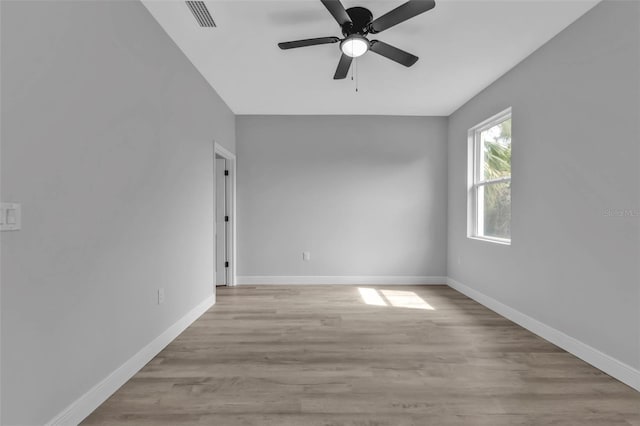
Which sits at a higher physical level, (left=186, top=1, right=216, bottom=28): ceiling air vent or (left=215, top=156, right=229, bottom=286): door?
(left=186, top=1, right=216, bottom=28): ceiling air vent

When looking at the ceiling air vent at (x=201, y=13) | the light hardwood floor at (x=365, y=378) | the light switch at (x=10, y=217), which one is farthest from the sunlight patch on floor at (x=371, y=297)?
the light switch at (x=10, y=217)

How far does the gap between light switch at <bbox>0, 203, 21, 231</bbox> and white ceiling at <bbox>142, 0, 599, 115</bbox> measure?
5.64 ft

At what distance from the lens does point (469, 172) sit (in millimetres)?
4383

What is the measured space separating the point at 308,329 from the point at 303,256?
1987 millimetres

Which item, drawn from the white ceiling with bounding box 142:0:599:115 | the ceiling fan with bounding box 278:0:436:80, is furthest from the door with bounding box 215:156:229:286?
the ceiling fan with bounding box 278:0:436:80

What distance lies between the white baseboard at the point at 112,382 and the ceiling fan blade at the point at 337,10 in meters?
2.59

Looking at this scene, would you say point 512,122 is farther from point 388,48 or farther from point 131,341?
point 131,341

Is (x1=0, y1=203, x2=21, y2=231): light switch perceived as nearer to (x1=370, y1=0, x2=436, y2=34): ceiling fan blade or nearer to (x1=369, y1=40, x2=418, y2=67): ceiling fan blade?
(x1=370, y1=0, x2=436, y2=34): ceiling fan blade

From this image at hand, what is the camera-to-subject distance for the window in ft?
12.1

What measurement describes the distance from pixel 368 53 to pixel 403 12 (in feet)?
3.27

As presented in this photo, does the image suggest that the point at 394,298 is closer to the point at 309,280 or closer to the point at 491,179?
the point at 309,280

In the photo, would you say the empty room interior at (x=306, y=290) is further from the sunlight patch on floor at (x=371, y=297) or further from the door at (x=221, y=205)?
the door at (x=221, y=205)

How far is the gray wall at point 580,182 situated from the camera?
2.13m

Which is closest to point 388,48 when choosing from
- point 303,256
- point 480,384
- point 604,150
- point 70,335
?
point 604,150
